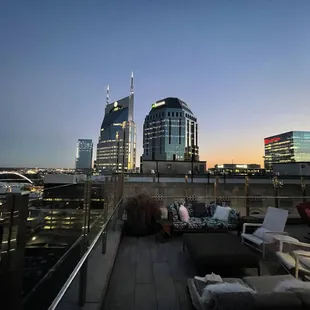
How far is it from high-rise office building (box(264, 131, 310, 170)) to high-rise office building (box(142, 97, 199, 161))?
2293cm

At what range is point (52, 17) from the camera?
8.94 meters

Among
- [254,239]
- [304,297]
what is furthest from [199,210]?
[304,297]

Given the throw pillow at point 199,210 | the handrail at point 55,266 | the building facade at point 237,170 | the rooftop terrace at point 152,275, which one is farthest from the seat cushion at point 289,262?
the building facade at point 237,170

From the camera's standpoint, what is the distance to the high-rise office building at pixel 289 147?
59031 millimetres

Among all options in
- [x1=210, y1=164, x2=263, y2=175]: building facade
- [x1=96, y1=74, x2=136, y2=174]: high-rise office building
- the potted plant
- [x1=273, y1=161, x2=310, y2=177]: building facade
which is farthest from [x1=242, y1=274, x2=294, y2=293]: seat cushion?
[x1=96, y1=74, x2=136, y2=174]: high-rise office building

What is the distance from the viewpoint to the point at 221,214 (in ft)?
17.1

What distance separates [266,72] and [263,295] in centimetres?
1263

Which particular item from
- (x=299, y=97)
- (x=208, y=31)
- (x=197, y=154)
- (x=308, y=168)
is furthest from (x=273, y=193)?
(x=197, y=154)

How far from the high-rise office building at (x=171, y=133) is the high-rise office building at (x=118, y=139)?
24.0 ft

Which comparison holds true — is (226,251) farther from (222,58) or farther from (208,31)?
(222,58)

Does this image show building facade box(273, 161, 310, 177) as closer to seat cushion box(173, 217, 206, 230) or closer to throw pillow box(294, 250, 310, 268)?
seat cushion box(173, 217, 206, 230)

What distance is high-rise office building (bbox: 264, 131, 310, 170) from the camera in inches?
2324

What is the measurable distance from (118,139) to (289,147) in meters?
48.0

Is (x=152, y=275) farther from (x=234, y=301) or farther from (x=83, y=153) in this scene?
(x=83, y=153)
